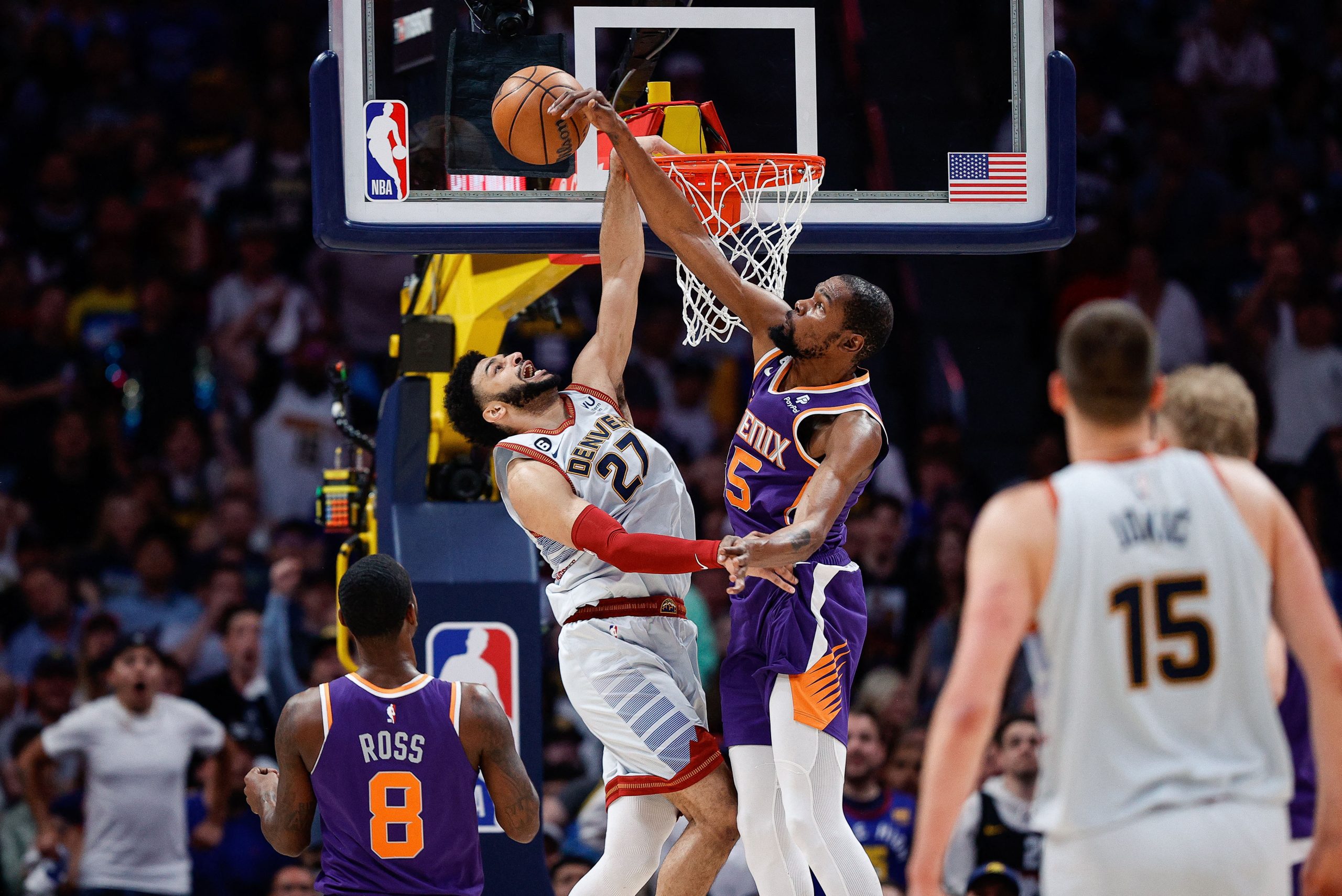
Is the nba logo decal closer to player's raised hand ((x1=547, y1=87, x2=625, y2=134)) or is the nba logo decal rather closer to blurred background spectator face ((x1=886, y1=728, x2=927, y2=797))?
player's raised hand ((x1=547, y1=87, x2=625, y2=134))

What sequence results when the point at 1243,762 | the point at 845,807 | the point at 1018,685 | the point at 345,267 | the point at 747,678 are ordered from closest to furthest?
the point at 1243,762, the point at 747,678, the point at 845,807, the point at 1018,685, the point at 345,267

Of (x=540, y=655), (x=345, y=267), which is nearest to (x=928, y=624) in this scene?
(x=540, y=655)

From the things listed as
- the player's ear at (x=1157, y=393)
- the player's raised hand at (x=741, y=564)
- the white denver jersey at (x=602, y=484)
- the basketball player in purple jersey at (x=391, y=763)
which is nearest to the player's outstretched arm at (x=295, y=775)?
the basketball player in purple jersey at (x=391, y=763)

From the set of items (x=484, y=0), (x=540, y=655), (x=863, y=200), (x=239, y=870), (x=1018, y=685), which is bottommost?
(x=239, y=870)

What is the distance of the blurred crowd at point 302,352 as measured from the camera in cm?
A: 959

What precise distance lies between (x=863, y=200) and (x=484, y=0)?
164cm

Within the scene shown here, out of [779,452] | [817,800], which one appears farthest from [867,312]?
[817,800]

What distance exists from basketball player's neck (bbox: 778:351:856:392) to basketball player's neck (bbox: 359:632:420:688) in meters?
1.60

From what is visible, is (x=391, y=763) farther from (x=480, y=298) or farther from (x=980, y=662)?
(x=480, y=298)

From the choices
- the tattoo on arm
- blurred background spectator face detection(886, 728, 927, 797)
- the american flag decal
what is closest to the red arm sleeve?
the tattoo on arm

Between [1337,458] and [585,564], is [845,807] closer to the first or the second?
[585,564]

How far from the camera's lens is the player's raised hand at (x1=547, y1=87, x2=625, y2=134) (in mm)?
5652

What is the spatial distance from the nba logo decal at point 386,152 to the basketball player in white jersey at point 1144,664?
3065 mm

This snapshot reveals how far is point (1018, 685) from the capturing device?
9945 millimetres
